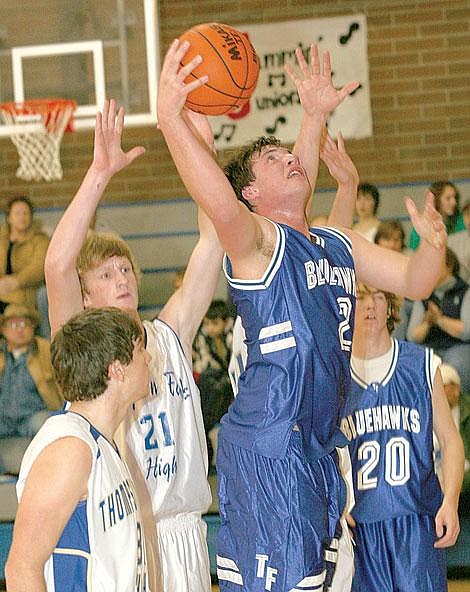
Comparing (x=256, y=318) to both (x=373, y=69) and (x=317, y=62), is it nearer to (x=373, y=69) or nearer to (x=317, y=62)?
(x=317, y=62)

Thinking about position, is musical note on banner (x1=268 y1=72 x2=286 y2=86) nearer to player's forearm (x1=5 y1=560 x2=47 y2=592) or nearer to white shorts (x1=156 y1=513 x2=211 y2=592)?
white shorts (x1=156 y1=513 x2=211 y2=592)

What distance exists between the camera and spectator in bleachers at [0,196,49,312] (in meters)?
8.45

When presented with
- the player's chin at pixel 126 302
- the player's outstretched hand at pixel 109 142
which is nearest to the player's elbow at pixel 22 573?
the player's chin at pixel 126 302

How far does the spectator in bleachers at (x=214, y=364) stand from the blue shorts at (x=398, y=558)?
10.9ft

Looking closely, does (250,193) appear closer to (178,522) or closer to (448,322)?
(178,522)

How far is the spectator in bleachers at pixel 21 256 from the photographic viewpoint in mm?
8445

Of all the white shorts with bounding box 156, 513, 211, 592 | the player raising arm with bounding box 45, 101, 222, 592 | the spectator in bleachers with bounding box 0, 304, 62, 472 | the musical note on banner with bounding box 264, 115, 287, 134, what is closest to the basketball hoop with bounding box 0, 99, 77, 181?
the spectator in bleachers with bounding box 0, 304, 62, 472

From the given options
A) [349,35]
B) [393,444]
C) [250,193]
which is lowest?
[393,444]

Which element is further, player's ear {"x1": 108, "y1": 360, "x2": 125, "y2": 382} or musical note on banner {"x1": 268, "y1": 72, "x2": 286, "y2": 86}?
musical note on banner {"x1": 268, "y1": 72, "x2": 286, "y2": 86}

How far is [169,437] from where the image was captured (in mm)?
3600

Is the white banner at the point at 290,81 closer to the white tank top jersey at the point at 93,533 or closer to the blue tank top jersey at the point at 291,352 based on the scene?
the blue tank top jersey at the point at 291,352

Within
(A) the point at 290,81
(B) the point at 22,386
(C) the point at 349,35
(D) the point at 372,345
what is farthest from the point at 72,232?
(C) the point at 349,35

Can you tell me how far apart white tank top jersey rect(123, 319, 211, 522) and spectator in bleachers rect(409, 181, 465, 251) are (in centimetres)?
491

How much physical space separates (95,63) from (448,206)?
305 cm
